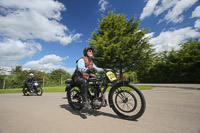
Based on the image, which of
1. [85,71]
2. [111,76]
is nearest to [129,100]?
[111,76]

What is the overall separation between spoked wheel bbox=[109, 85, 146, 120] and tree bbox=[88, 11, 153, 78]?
9.90 metres

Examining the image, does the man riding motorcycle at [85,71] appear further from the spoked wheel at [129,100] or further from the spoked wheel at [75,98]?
the spoked wheel at [129,100]

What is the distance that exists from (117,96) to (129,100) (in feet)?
1.02

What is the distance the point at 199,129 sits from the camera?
175 centimetres

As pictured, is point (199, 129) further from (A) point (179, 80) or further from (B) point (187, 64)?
(A) point (179, 80)

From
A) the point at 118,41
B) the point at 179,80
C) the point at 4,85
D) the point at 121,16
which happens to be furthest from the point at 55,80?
the point at 179,80

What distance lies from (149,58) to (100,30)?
785 centimetres

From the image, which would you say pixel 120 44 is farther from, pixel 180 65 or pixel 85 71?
pixel 180 65

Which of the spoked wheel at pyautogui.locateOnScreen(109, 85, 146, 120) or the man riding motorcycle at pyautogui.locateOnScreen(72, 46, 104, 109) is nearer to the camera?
the spoked wheel at pyautogui.locateOnScreen(109, 85, 146, 120)

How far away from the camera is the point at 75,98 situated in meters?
3.22

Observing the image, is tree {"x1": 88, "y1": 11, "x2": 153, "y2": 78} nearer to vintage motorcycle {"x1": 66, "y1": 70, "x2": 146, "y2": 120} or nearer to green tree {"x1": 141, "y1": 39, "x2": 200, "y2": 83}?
green tree {"x1": 141, "y1": 39, "x2": 200, "y2": 83}

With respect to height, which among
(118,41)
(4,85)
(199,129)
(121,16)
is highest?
(121,16)

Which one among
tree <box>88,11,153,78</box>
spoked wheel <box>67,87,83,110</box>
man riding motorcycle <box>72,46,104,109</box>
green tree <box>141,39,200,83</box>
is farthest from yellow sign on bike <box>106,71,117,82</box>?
green tree <box>141,39,200,83</box>

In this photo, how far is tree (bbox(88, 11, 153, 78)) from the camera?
1261cm
